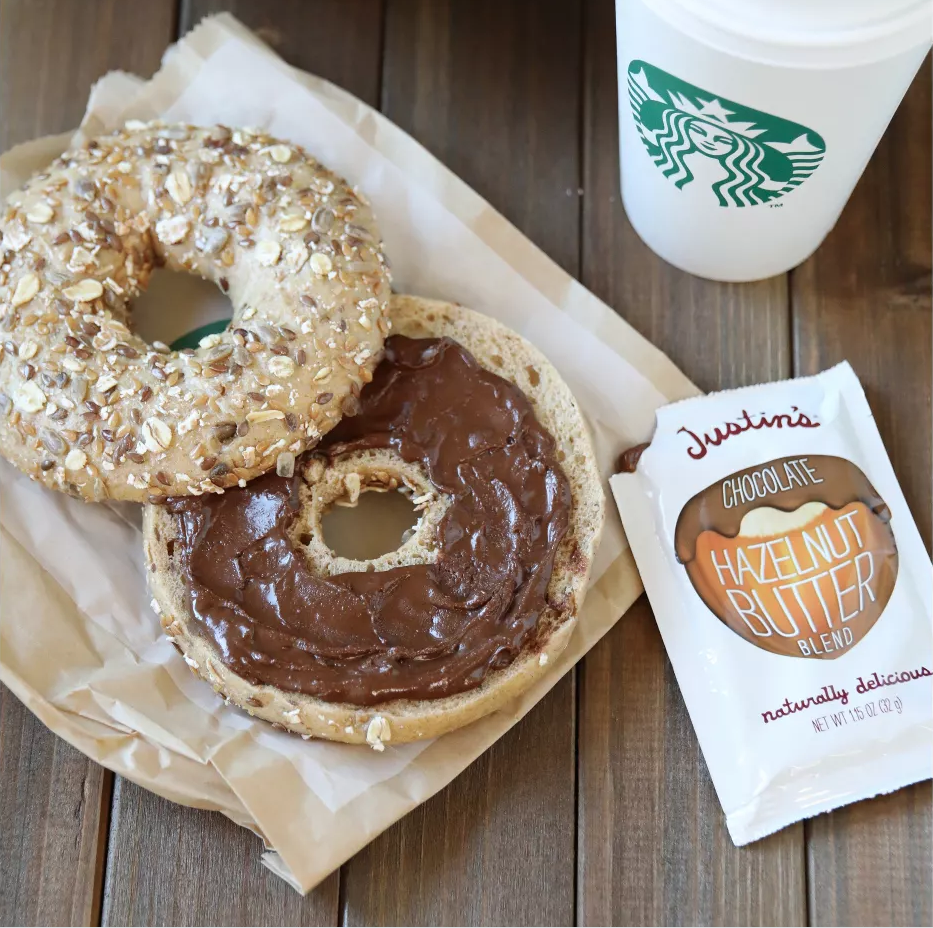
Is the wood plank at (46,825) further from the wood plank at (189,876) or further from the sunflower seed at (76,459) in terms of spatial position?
the sunflower seed at (76,459)

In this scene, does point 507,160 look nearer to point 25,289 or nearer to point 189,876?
point 25,289

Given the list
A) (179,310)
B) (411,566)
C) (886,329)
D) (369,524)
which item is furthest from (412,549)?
(886,329)

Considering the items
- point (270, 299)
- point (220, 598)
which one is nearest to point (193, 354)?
point (270, 299)

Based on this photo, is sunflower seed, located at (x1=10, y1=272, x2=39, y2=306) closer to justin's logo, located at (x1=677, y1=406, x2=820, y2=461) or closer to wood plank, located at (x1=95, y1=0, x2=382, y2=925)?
wood plank, located at (x1=95, y1=0, x2=382, y2=925)

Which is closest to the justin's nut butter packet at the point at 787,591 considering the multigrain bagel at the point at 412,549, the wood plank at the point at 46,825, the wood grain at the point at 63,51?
the multigrain bagel at the point at 412,549

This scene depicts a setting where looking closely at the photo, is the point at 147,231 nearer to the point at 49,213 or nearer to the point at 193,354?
the point at 49,213

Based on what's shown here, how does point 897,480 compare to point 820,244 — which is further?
point 820,244
